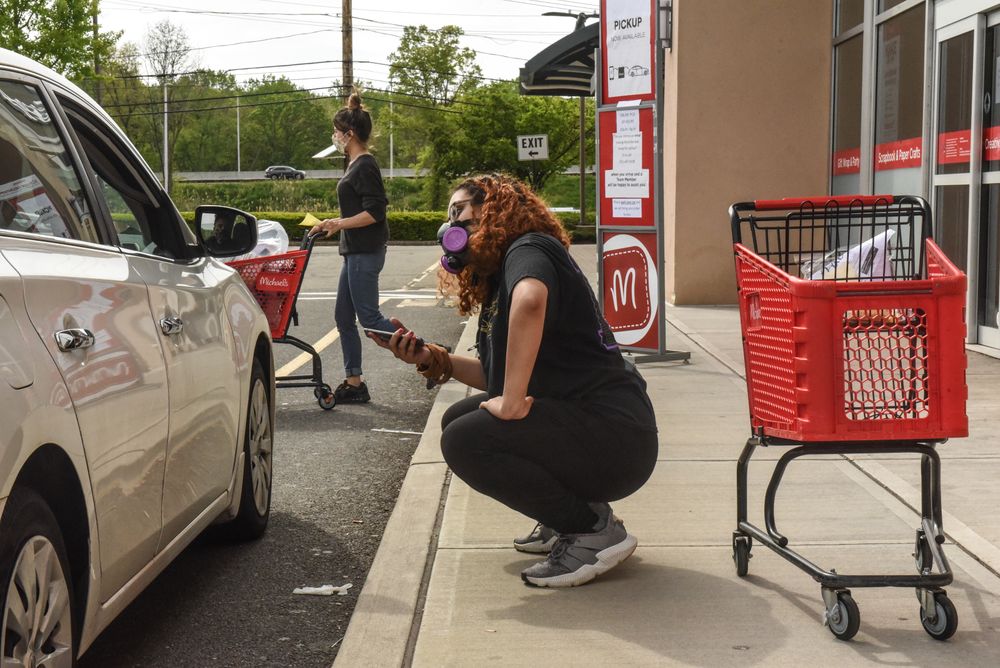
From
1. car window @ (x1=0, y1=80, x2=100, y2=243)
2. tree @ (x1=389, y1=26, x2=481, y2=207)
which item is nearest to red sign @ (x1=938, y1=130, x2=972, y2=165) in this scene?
car window @ (x1=0, y1=80, x2=100, y2=243)

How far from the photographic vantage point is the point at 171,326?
12.2 feet

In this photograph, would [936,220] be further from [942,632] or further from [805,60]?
[942,632]

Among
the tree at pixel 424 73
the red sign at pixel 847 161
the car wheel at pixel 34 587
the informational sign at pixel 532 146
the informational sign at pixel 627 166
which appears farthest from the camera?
the tree at pixel 424 73

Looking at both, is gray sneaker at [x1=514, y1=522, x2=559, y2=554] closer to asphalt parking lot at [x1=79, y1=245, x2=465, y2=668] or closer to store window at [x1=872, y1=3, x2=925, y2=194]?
asphalt parking lot at [x1=79, y1=245, x2=465, y2=668]

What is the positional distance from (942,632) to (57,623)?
7.50 feet

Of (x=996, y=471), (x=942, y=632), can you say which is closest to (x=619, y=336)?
(x=996, y=471)

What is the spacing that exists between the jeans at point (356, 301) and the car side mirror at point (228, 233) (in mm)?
3163

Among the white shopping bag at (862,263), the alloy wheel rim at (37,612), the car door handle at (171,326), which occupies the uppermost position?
the white shopping bag at (862,263)

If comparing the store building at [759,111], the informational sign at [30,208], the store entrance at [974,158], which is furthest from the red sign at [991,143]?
the informational sign at [30,208]

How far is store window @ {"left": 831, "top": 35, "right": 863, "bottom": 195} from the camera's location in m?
12.9

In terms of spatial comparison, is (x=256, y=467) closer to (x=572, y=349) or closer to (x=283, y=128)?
(x=572, y=349)

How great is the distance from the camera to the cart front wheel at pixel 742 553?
4.13 meters

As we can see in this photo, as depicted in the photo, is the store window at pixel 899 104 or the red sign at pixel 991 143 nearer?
the red sign at pixel 991 143

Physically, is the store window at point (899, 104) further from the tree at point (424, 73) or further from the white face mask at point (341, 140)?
the tree at point (424, 73)
